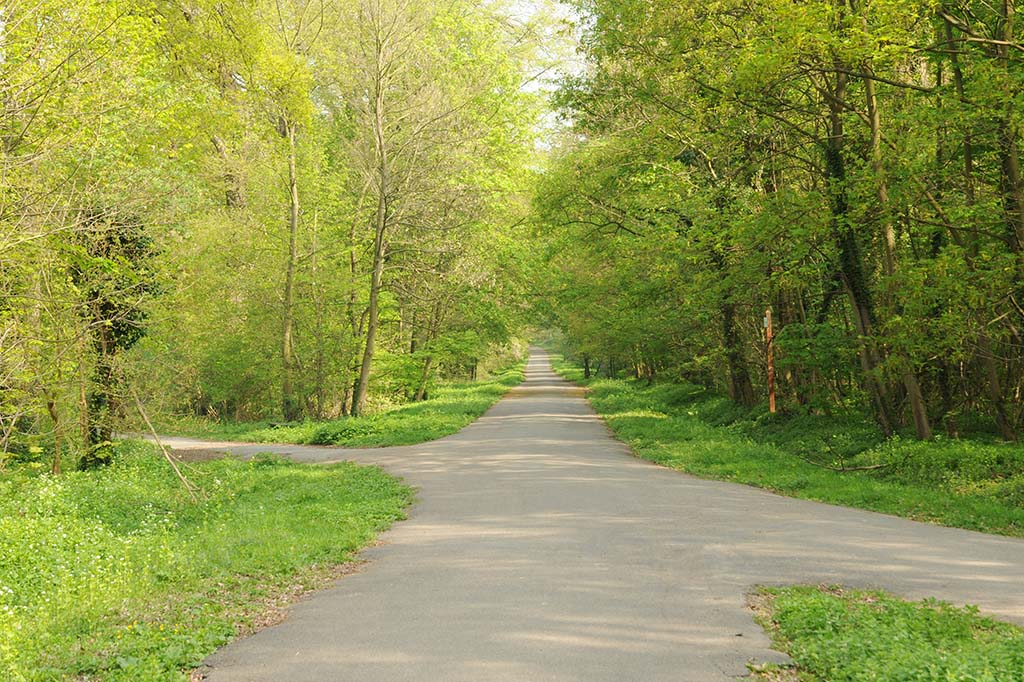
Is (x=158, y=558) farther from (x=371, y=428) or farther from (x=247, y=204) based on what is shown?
(x=247, y=204)

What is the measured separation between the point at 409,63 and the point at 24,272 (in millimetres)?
16874

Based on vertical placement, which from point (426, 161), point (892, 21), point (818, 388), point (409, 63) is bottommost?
point (818, 388)

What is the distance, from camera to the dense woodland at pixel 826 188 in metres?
12.1

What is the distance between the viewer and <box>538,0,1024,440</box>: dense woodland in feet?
39.5

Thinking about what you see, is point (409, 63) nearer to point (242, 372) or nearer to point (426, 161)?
point (426, 161)

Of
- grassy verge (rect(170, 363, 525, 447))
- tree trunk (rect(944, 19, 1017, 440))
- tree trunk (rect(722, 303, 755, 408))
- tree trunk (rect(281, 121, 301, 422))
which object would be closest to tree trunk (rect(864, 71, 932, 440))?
tree trunk (rect(944, 19, 1017, 440))

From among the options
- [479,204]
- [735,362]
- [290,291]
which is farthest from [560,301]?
[290,291]

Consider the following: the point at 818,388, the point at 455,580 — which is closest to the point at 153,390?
the point at 455,580

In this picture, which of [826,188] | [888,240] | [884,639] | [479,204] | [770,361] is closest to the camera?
[884,639]

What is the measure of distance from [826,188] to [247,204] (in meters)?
22.1

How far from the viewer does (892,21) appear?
11305 millimetres

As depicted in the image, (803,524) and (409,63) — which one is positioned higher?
(409,63)

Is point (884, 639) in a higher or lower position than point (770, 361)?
lower

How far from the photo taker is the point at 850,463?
14742mm
